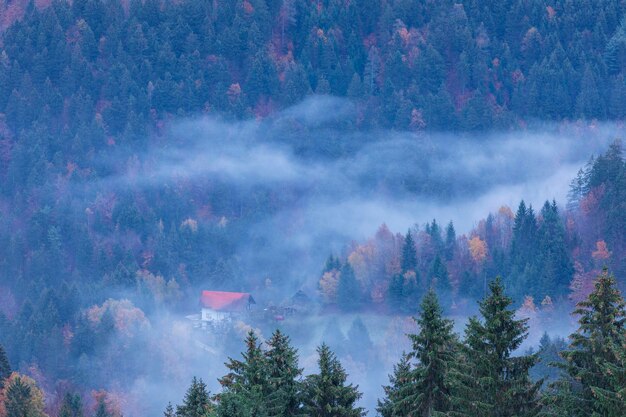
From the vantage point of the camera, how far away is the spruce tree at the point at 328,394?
46.0m

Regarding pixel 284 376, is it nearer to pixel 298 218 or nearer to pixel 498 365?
pixel 498 365

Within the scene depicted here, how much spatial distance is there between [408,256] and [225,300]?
1998cm

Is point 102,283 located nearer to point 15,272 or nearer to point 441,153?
point 15,272

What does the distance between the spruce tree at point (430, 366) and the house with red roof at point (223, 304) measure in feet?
363

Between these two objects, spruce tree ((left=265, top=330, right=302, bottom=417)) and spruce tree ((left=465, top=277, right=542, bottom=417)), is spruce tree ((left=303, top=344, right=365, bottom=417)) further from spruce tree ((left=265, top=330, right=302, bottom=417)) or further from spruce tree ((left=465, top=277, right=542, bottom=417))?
spruce tree ((left=465, top=277, right=542, bottom=417))

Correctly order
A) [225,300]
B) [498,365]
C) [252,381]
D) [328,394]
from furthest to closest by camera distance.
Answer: [225,300] < [328,394] < [252,381] < [498,365]

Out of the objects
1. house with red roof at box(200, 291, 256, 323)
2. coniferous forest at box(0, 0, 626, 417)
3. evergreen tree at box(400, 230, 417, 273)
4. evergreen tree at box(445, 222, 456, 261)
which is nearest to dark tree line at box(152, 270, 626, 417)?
coniferous forest at box(0, 0, 626, 417)

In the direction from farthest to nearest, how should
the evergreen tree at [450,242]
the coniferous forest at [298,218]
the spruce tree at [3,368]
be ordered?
the evergreen tree at [450,242]
the coniferous forest at [298,218]
the spruce tree at [3,368]

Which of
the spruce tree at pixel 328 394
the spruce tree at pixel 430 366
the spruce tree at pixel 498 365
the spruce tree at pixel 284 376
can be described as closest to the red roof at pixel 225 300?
the spruce tree at pixel 284 376

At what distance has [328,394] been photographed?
46.2 meters

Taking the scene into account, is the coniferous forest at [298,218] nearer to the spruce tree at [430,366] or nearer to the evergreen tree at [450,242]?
the evergreen tree at [450,242]

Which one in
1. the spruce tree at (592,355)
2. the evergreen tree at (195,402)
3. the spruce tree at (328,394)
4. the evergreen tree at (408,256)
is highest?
the evergreen tree at (408,256)

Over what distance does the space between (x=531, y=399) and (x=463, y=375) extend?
1872 millimetres

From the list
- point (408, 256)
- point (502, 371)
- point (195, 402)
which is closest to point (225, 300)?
point (408, 256)
